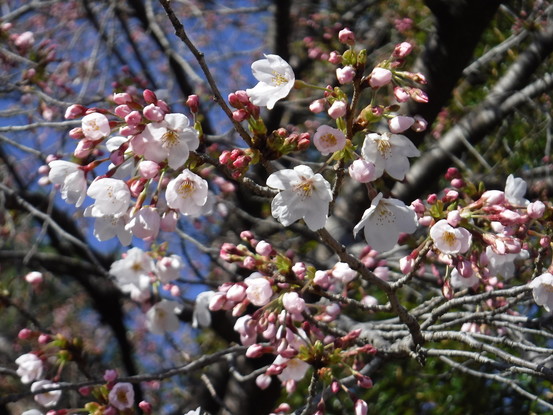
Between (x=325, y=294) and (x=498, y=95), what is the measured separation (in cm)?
193

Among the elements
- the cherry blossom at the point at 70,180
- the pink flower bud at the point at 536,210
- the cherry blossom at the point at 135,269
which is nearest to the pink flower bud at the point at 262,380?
the cherry blossom at the point at 135,269

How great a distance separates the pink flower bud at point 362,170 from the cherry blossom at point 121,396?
105 cm

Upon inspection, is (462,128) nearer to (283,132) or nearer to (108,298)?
(283,132)

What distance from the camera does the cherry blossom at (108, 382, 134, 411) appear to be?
5.86ft

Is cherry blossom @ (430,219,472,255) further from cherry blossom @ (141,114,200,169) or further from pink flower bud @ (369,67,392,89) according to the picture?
cherry blossom @ (141,114,200,169)

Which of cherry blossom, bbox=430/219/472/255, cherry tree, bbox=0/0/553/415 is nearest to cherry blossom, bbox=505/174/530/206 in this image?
cherry tree, bbox=0/0/553/415

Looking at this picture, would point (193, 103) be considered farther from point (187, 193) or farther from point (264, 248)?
point (264, 248)

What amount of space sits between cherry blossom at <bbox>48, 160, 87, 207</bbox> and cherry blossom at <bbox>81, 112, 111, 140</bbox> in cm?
24

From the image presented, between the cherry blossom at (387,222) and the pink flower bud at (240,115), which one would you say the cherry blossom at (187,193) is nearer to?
the pink flower bud at (240,115)

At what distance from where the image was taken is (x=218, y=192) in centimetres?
354

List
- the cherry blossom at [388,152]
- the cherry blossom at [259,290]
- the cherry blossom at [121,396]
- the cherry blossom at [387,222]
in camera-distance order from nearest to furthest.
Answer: the cherry blossom at [388,152] < the cherry blossom at [387,222] < the cherry blossom at [259,290] < the cherry blossom at [121,396]

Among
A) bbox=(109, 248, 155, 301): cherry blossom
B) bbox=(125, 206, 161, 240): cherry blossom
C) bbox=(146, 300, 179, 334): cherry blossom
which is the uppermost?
bbox=(125, 206, 161, 240): cherry blossom

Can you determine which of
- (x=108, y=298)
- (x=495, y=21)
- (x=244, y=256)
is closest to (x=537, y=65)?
(x=495, y=21)

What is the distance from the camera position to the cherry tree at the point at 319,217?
4.35 ft
